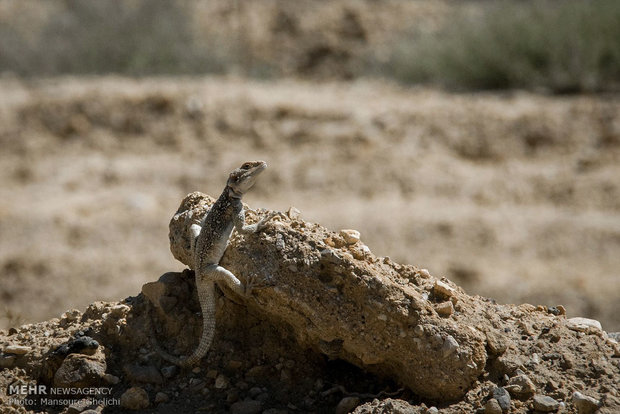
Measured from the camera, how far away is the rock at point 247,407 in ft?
12.0

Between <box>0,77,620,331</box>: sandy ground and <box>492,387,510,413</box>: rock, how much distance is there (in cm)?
621

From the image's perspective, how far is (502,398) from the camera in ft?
11.6

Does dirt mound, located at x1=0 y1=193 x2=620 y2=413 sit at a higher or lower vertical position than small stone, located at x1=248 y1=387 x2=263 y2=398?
higher

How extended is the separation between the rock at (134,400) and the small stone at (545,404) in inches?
69.2

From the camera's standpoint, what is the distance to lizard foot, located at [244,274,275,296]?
358 cm

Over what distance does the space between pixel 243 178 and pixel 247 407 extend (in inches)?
46.6

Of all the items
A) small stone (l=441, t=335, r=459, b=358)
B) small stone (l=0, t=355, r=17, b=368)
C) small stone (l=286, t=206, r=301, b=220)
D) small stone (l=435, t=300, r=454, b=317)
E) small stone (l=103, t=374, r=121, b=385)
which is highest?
small stone (l=286, t=206, r=301, b=220)

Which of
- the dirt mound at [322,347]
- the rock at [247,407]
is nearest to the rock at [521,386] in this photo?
the dirt mound at [322,347]

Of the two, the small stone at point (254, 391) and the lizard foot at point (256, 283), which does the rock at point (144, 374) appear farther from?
the lizard foot at point (256, 283)

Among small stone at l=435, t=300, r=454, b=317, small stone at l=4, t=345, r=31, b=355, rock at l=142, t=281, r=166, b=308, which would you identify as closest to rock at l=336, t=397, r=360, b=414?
small stone at l=435, t=300, r=454, b=317

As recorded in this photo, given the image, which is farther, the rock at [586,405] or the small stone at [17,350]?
the small stone at [17,350]

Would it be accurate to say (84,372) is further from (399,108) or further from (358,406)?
(399,108)

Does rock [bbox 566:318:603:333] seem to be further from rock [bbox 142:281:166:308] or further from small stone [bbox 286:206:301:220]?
rock [bbox 142:281:166:308]

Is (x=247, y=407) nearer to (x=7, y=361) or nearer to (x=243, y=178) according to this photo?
(x=243, y=178)
